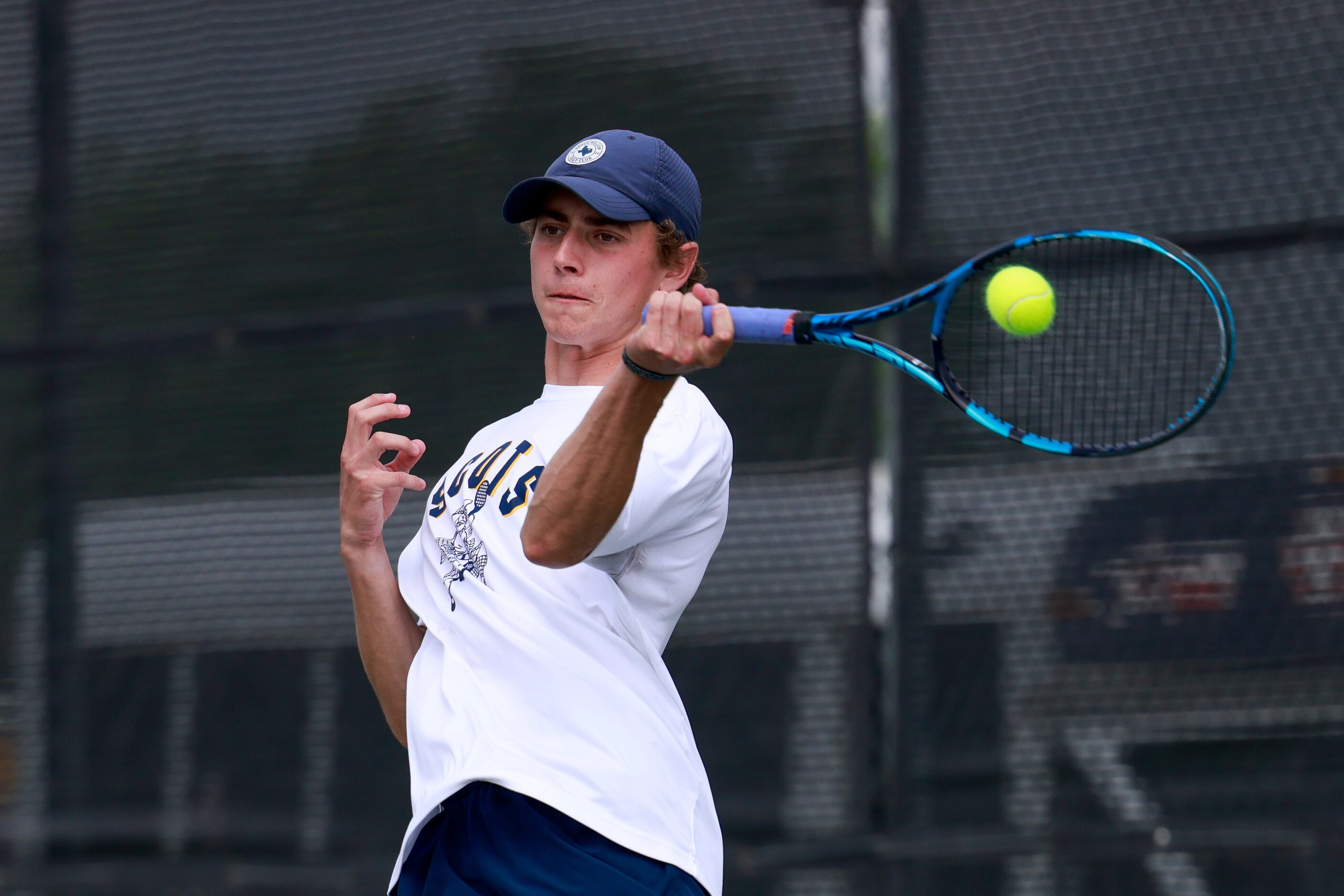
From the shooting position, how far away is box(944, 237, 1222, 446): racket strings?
9.29 ft

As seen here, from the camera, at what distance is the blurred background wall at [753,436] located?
10.4ft

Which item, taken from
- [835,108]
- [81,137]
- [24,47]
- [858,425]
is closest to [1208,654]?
[858,425]

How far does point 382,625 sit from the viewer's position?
6.89ft

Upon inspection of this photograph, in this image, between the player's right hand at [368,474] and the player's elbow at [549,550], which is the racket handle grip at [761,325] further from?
the player's right hand at [368,474]

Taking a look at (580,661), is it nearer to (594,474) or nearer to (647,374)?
(594,474)

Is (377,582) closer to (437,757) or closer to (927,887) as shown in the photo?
(437,757)

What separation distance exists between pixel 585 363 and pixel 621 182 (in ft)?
0.83

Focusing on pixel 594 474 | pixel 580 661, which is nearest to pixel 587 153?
pixel 594 474

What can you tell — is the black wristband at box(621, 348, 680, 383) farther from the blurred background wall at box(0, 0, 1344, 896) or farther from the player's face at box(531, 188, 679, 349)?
the blurred background wall at box(0, 0, 1344, 896)

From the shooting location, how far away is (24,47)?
3.96 metres

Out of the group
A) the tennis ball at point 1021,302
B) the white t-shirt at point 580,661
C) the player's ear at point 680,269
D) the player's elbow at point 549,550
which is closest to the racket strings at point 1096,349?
the tennis ball at point 1021,302

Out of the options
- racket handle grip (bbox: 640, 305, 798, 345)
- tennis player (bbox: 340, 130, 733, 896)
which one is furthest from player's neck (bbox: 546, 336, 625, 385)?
racket handle grip (bbox: 640, 305, 798, 345)

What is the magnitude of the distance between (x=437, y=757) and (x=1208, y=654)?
194 cm

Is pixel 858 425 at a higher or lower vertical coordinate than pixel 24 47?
lower
